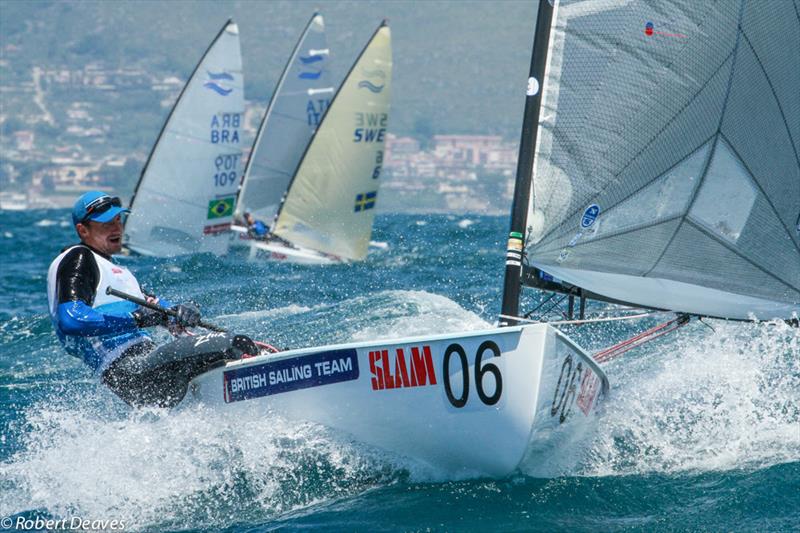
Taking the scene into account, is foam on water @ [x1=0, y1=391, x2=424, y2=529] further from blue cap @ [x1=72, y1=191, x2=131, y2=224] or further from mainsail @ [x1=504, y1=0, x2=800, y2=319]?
mainsail @ [x1=504, y1=0, x2=800, y2=319]

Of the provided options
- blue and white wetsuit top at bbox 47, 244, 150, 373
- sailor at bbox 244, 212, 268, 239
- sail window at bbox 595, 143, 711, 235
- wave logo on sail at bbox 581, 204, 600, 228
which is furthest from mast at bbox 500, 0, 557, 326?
sailor at bbox 244, 212, 268, 239

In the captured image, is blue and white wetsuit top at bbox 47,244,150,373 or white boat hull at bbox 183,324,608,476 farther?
blue and white wetsuit top at bbox 47,244,150,373

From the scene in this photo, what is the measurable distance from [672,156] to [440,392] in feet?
5.81

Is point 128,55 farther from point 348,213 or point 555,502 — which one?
point 555,502

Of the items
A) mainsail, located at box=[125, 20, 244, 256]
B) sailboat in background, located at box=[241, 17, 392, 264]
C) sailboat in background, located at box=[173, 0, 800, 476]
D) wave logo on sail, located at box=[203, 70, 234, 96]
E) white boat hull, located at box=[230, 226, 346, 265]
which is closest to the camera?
sailboat in background, located at box=[173, 0, 800, 476]

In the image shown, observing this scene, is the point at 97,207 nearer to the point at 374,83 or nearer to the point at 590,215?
the point at 590,215

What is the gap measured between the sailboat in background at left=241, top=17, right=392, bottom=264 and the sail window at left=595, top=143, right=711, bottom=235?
1260 centimetres

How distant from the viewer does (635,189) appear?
5516mm

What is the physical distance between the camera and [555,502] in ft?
15.6

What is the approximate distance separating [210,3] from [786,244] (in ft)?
568

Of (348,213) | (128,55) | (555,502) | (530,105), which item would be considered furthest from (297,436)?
(128,55)

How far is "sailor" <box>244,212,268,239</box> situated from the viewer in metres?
18.5

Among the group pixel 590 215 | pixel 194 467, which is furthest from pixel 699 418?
pixel 194 467

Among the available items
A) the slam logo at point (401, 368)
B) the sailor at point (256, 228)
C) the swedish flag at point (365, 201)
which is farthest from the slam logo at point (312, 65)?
the slam logo at point (401, 368)
